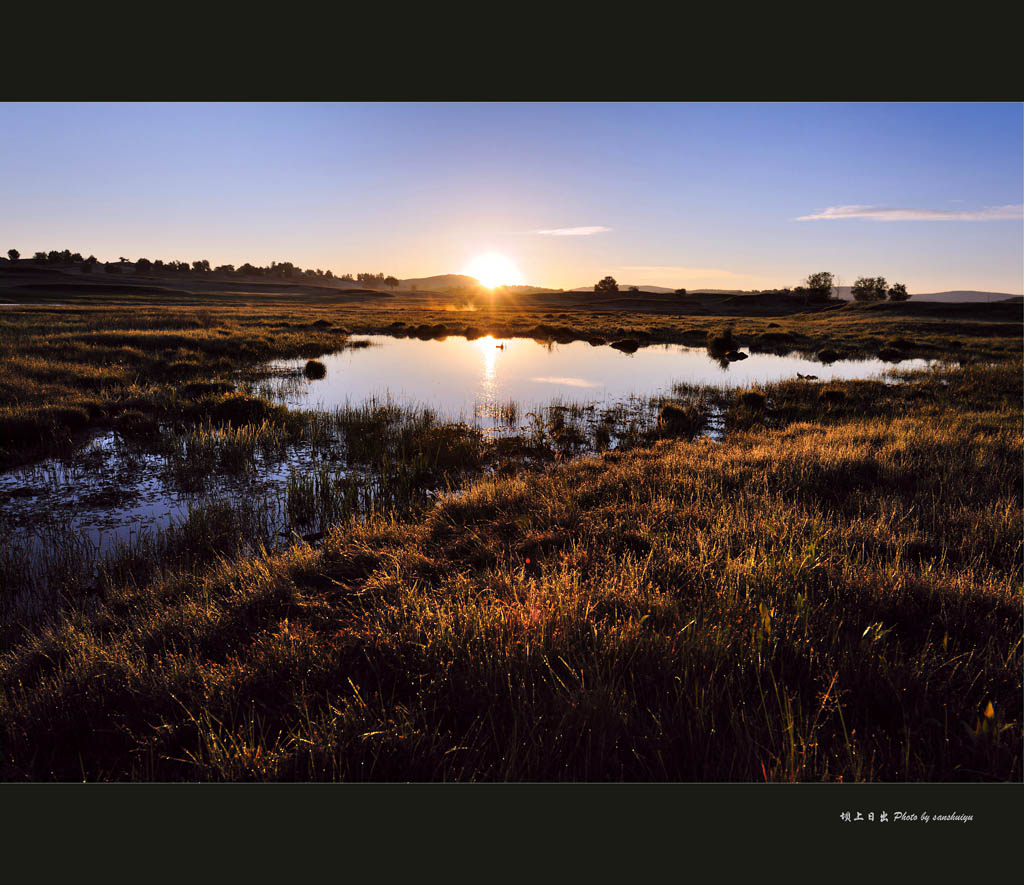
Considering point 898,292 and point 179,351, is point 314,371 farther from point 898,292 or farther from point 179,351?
point 898,292

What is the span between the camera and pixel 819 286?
109750 mm

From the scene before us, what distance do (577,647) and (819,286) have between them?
5277 inches

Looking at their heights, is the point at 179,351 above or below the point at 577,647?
above

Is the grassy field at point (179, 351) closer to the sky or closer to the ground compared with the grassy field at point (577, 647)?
closer to the sky

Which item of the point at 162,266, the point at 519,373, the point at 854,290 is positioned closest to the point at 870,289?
the point at 854,290

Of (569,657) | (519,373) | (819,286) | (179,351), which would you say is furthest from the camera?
(819,286)

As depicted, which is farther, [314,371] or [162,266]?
[162,266]

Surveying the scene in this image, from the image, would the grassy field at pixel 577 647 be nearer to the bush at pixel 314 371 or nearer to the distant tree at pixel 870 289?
the bush at pixel 314 371

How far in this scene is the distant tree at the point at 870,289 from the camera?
369 feet

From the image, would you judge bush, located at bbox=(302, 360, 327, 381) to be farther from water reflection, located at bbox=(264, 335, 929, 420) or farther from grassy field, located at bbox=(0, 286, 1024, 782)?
grassy field, located at bbox=(0, 286, 1024, 782)

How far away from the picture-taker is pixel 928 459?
795 cm

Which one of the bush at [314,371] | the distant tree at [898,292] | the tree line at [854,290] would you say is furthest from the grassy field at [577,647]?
the distant tree at [898,292]

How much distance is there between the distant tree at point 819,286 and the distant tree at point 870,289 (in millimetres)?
6775

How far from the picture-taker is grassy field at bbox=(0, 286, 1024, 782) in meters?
2.50
